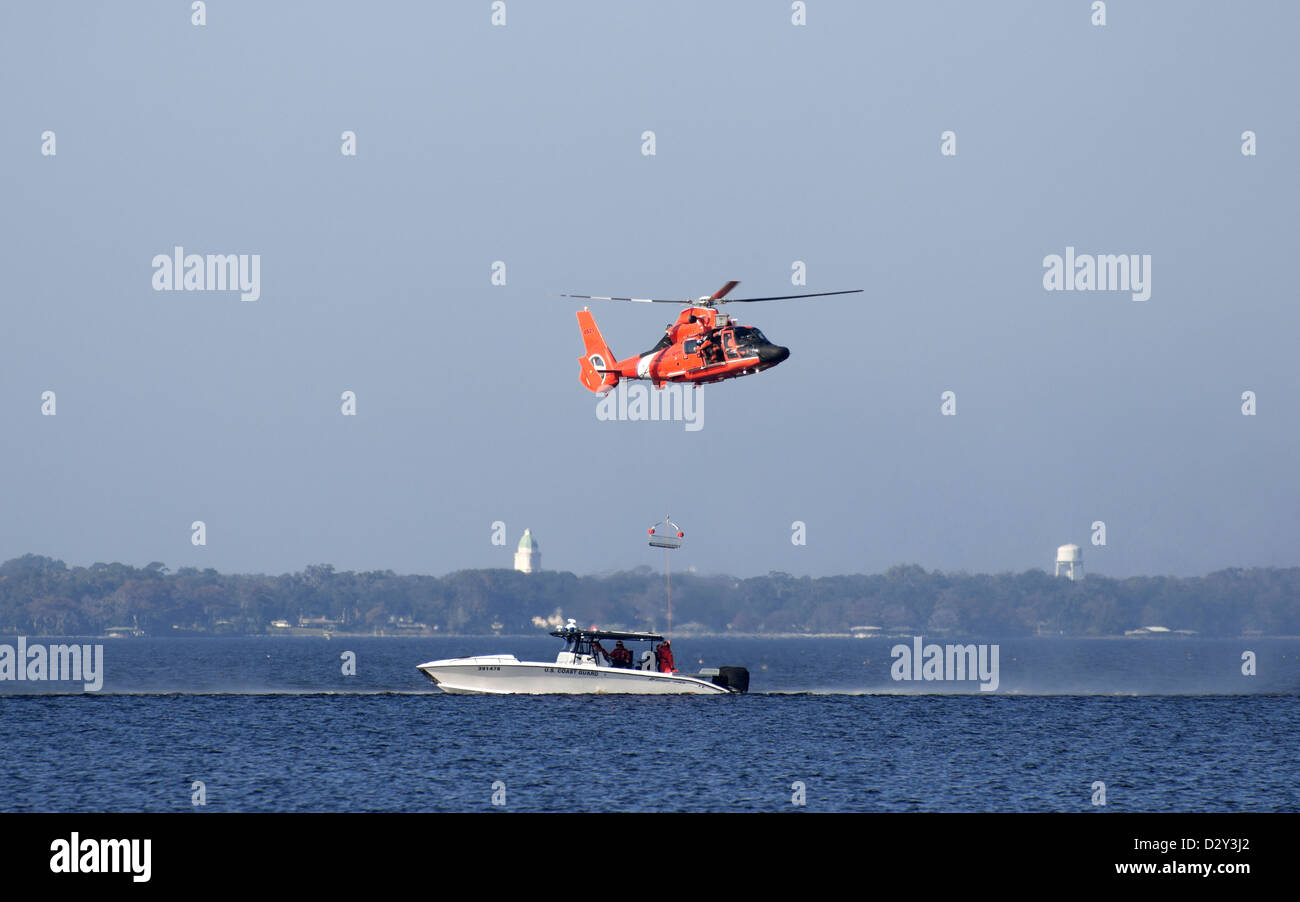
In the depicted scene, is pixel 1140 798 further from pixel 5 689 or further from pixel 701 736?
pixel 5 689

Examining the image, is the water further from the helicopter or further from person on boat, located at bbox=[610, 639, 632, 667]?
the helicopter

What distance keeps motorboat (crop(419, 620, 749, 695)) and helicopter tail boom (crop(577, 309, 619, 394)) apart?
1443 cm

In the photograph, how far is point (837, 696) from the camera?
3814 inches

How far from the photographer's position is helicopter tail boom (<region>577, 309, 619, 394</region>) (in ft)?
245

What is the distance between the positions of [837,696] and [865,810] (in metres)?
49.6

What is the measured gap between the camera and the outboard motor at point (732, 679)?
83000mm

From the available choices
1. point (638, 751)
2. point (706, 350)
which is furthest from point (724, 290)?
point (638, 751)

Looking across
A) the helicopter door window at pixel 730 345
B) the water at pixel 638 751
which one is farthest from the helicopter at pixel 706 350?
the water at pixel 638 751

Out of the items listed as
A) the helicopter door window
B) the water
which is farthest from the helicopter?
the water

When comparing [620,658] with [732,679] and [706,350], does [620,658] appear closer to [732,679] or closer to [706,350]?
[732,679]

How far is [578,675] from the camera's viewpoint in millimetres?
79875

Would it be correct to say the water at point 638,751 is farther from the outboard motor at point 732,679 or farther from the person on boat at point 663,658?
the person on boat at point 663,658
